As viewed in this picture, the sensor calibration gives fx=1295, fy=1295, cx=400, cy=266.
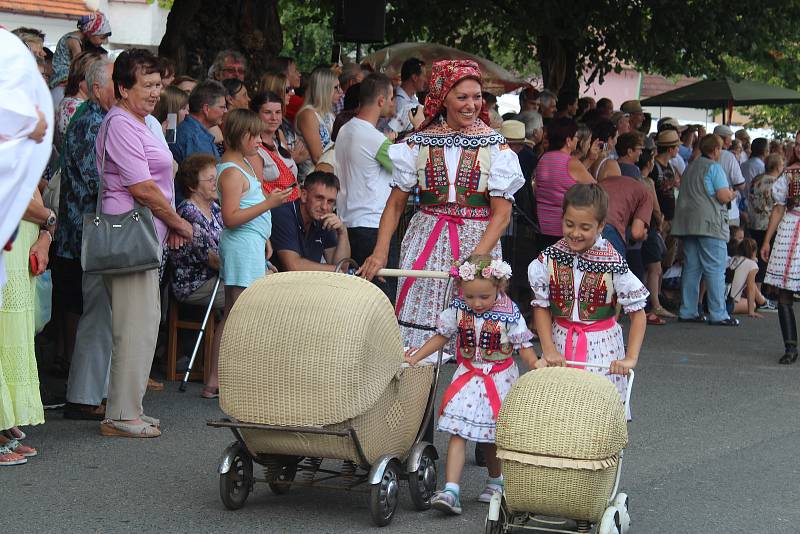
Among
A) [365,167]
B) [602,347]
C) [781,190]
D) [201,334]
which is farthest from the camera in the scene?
[781,190]

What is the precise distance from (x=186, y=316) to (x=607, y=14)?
11.6 metres

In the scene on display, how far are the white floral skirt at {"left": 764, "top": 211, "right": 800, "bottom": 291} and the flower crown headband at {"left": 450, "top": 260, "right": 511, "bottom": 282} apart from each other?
5752 mm

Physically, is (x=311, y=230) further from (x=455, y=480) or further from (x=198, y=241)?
(x=455, y=480)

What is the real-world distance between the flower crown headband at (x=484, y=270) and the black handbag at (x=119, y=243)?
2072mm

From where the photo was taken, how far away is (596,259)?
6.04 meters

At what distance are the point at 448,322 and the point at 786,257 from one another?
586 centimetres

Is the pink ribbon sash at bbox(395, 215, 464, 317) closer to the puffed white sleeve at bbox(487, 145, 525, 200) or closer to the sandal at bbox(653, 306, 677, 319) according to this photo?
the puffed white sleeve at bbox(487, 145, 525, 200)

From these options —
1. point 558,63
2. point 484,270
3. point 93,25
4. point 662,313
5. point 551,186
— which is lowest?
point 662,313

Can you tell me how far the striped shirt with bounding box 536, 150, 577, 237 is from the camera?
1147 cm

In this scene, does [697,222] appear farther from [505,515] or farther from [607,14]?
[505,515]

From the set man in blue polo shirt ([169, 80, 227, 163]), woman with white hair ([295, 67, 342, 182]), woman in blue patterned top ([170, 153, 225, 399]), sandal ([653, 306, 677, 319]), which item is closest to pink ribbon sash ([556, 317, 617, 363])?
woman in blue patterned top ([170, 153, 225, 399])

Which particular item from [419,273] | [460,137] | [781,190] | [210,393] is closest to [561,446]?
[419,273]

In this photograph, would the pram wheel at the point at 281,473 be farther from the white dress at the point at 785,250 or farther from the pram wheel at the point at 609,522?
the white dress at the point at 785,250

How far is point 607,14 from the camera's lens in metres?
19.1
